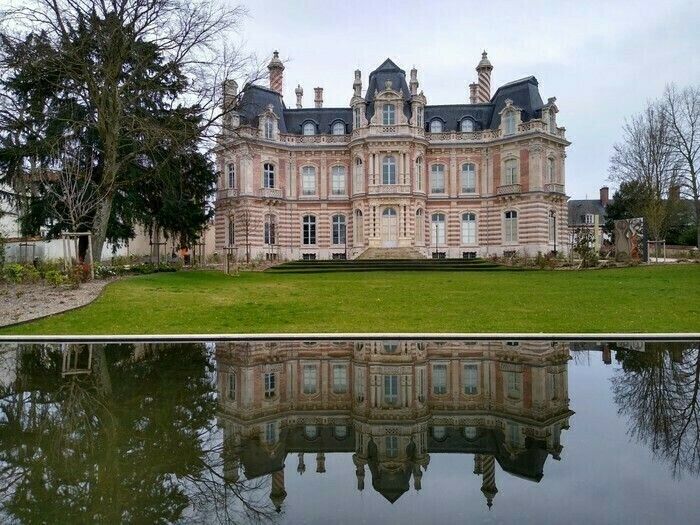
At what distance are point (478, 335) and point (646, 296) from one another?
8923mm

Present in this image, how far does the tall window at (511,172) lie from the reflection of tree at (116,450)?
35400 mm

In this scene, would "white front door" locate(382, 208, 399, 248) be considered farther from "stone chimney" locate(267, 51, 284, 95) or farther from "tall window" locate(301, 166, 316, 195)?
"stone chimney" locate(267, 51, 284, 95)

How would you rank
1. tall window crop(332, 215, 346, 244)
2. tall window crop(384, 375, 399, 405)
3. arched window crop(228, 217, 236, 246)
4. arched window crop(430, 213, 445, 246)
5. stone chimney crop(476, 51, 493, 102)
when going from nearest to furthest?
tall window crop(384, 375, 399, 405) → arched window crop(228, 217, 236, 246) → arched window crop(430, 213, 445, 246) → tall window crop(332, 215, 346, 244) → stone chimney crop(476, 51, 493, 102)

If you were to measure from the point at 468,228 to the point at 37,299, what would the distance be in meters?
32.1

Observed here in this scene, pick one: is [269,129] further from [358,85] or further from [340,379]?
[340,379]

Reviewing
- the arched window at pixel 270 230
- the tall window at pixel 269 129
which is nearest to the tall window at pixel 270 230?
the arched window at pixel 270 230

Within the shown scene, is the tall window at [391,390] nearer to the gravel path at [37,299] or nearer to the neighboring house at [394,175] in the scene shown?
the gravel path at [37,299]

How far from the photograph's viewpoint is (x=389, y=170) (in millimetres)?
37906

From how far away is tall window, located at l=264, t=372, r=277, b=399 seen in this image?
7.02 metres

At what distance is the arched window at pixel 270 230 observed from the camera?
3909 centimetres

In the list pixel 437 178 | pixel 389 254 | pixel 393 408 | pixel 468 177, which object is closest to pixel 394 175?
pixel 437 178

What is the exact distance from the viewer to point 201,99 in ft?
78.9

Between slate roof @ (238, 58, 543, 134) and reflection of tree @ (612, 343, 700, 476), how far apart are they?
3288 centimetres

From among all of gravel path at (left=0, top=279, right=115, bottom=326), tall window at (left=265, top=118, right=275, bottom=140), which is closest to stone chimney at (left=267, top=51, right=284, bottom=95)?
tall window at (left=265, top=118, right=275, bottom=140)
